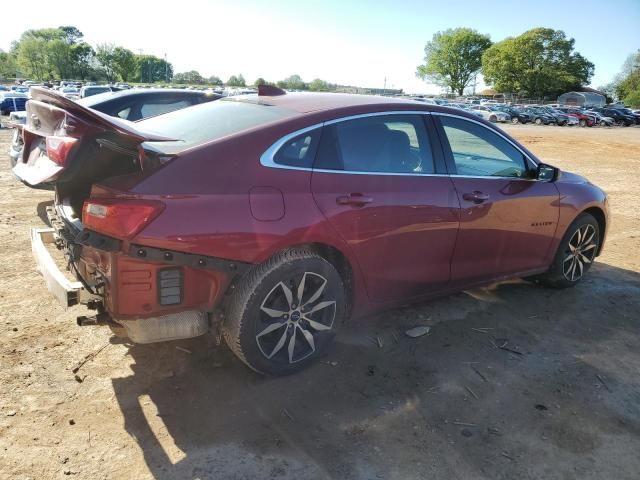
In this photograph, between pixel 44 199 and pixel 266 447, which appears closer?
pixel 266 447

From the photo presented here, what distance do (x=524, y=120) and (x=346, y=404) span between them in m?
51.8

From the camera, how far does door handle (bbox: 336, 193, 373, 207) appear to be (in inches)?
127

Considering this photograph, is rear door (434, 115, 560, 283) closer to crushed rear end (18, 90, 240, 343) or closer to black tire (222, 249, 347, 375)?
black tire (222, 249, 347, 375)

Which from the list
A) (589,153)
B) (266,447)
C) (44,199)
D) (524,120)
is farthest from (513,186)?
(524,120)

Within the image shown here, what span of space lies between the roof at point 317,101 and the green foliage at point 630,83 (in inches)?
4086

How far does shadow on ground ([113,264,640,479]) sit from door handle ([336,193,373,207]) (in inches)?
43.0

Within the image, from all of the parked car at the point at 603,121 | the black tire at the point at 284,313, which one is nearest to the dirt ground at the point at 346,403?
the black tire at the point at 284,313

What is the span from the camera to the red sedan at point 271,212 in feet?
9.03

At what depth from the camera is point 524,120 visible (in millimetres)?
49594

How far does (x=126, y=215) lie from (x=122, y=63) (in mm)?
135406

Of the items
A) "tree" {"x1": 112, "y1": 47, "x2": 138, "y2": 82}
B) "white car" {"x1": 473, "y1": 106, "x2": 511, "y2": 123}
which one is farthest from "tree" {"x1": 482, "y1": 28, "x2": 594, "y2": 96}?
Result: "tree" {"x1": 112, "y1": 47, "x2": 138, "y2": 82}

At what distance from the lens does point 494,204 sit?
406 centimetres

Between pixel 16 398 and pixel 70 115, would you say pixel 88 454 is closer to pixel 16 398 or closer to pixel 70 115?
pixel 16 398

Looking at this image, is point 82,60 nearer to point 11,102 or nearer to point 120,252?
point 11,102
